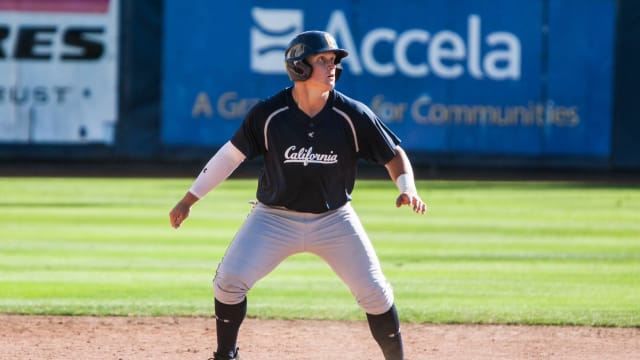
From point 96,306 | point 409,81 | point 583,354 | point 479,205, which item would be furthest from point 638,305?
point 409,81

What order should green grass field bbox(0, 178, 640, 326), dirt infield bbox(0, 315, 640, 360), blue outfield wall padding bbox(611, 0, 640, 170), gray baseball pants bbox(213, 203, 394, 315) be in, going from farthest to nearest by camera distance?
blue outfield wall padding bbox(611, 0, 640, 170), green grass field bbox(0, 178, 640, 326), dirt infield bbox(0, 315, 640, 360), gray baseball pants bbox(213, 203, 394, 315)

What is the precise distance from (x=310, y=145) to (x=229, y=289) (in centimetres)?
86

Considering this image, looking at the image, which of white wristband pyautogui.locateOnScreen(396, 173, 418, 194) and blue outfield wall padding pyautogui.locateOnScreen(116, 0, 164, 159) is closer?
white wristband pyautogui.locateOnScreen(396, 173, 418, 194)

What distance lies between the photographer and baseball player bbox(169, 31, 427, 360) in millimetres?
6539

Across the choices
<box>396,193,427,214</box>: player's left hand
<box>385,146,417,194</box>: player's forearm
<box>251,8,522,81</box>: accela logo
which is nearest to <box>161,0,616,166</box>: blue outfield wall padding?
<box>251,8,522,81</box>: accela logo

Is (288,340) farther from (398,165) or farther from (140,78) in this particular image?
(140,78)

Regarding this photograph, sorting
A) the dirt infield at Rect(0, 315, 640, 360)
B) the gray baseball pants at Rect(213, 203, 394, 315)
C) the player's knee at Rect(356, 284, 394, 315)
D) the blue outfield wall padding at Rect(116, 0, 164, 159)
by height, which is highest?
the gray baseball pants at Rect(213, 203, 394, 315)

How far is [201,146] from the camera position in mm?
26078

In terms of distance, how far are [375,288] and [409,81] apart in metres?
19.9

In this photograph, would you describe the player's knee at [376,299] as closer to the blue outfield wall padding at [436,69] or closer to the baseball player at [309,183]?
the baseball player at [309,183]

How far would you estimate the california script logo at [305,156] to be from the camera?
21.4 ft

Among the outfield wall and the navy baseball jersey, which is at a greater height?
the navy baseball jersey

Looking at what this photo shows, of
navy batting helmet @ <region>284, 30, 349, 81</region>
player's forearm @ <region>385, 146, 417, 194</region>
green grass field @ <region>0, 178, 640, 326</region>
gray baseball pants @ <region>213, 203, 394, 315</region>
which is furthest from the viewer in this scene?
green grass field @ <region>0, 178, 640, 326</region>

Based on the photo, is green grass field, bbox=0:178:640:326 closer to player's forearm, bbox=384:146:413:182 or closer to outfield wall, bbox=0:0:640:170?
player's forearm, bbox=384:146:413:182
